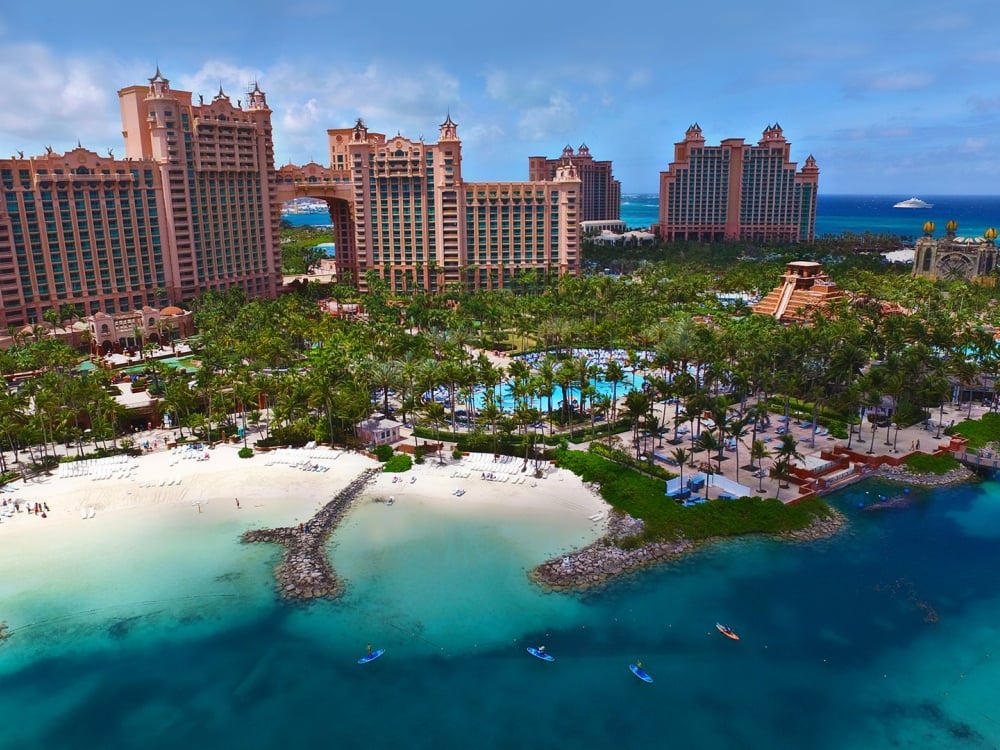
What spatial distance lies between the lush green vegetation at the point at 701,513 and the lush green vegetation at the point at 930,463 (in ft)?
40.3

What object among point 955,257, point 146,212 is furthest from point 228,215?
point 955,257

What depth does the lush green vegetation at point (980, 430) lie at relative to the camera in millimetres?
68625

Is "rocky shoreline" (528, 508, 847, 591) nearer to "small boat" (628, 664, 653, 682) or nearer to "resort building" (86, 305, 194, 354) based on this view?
"small boat" (628, 664, 653, 682)

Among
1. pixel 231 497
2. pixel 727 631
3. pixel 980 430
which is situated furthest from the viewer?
pixel 980 430

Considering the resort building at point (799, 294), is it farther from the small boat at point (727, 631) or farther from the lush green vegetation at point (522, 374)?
the small boat at point (727, 631)

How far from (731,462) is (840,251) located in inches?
5884

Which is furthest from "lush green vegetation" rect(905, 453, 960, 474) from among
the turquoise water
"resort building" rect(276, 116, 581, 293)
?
"resort building" rect(276, 116, 581, 293)

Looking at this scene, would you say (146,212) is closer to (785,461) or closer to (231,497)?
(231,497)

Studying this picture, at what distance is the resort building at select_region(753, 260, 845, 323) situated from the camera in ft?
355

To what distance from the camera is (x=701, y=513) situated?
55.4m

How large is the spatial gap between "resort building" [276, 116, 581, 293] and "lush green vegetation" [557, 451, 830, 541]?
3472 inches

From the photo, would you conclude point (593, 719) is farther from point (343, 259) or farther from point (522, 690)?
point (343, 259)

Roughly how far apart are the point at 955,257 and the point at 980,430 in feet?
304

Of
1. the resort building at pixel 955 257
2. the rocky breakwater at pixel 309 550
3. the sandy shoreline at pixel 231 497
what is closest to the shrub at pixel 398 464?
the sandy shoreline at pixel 231 497
